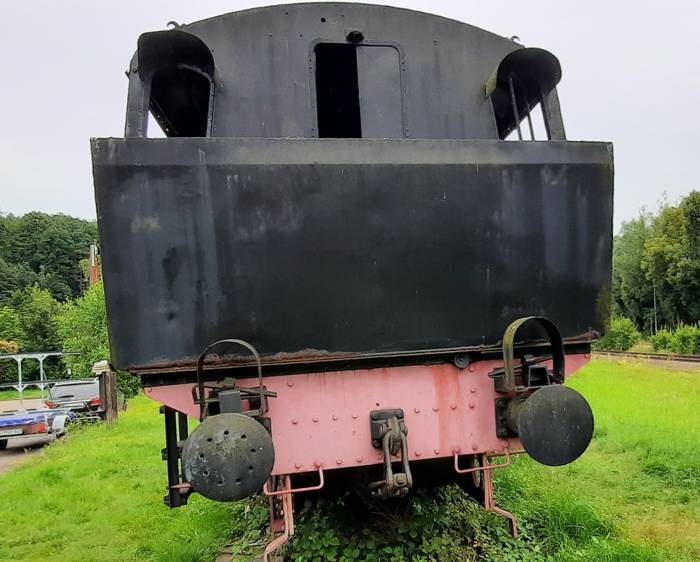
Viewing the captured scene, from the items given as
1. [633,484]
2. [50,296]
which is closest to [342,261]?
[633,484]

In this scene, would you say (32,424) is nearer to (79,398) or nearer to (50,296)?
(79,398)

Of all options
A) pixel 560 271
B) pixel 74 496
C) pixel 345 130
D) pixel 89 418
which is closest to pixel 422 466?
pixel 560 271

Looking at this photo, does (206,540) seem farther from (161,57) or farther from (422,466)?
(161,57)

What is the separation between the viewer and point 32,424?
12.3 m

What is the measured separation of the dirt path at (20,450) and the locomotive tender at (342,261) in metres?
9.17

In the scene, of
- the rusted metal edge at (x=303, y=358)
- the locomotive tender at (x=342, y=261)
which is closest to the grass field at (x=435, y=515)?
the locomotive tender at (x=342, y=261)

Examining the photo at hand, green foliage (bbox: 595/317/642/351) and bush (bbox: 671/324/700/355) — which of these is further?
green foliage (bbox: 595/317/642/351)

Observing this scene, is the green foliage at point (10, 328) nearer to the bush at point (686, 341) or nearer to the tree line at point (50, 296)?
the tree line at point (50, 296)

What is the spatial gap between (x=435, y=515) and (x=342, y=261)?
202cm

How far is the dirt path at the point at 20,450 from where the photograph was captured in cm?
1054

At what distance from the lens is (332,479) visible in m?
3.41

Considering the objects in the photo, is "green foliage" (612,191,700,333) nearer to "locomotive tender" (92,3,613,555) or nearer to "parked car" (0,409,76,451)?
"parked car" (0,409,76,451)

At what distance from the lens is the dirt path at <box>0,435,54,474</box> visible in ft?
34.6

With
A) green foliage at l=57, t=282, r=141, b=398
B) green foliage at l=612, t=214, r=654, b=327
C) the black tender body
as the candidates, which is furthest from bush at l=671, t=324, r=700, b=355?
the black tender body
